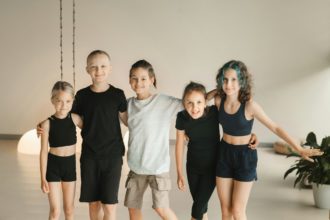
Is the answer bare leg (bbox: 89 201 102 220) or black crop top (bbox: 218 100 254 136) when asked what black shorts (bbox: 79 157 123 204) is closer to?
bare leg (bbox: 89 201 102 220)

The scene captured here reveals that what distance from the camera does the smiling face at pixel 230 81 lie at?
239cm

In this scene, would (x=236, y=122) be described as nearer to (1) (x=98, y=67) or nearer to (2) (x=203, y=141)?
(2) (x=203, y=141)

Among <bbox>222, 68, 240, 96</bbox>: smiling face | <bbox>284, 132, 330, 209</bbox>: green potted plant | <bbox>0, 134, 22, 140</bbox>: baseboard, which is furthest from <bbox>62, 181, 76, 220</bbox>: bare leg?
<bbox>0, 134, 22, 140</bbox>: baseboard

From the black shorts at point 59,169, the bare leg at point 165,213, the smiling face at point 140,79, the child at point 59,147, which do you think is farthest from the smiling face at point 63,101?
the bare leg at point 165,213

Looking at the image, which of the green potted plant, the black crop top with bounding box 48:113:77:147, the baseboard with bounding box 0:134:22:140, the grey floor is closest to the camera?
the black crop top with bounding box 48:113:77:147

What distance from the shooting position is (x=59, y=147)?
250 cm

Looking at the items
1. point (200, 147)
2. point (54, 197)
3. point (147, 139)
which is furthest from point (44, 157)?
point (200, 147)

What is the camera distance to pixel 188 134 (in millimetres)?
2504

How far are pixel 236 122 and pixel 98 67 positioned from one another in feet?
2.87

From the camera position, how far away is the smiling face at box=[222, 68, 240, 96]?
2.39 m

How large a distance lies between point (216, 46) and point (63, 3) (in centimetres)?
238

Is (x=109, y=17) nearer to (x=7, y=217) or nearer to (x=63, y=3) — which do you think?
(x=63, y=3)

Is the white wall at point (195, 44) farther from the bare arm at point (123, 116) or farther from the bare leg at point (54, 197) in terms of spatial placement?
the bare leg at point (54, 197)

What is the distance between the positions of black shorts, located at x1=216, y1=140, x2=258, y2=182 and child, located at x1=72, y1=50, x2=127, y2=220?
0.61 m
